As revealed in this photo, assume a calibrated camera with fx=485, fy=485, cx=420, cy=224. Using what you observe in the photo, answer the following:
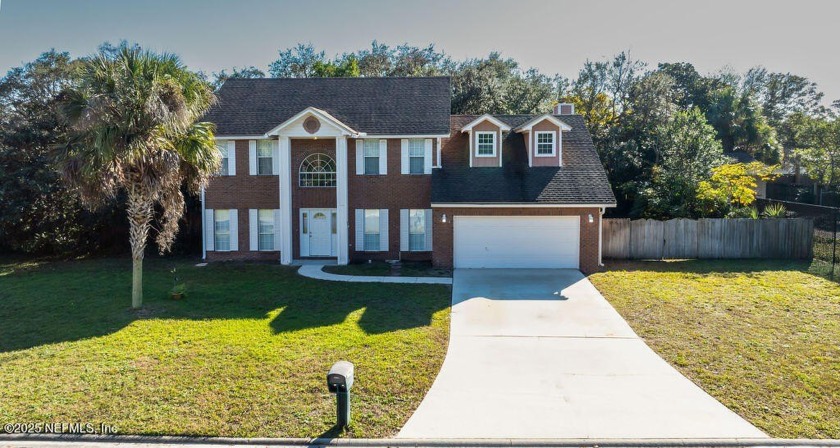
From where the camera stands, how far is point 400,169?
65.1 ft

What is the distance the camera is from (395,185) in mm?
19797

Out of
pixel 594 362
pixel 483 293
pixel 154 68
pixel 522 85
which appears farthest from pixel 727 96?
pixel 154 68

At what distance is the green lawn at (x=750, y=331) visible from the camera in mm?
7262

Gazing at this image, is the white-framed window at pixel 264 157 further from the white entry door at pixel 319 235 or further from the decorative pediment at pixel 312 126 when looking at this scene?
the white entry door at pixel 319 235

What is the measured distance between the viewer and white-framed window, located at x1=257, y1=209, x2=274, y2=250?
2025 cm

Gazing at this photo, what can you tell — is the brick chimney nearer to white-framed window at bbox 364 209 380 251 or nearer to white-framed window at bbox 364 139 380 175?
white-framed window at bbox 364 139 380 175

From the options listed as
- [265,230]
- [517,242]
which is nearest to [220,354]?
[265,230]

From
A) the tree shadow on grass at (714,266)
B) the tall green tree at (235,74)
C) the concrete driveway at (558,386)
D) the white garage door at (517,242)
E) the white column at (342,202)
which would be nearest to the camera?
the concrete driveway at (558,386)

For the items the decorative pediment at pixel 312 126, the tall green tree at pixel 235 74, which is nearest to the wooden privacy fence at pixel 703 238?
the decorative pediment at pixel 312 126

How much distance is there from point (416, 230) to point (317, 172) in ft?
15.7

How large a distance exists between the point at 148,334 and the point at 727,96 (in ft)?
143

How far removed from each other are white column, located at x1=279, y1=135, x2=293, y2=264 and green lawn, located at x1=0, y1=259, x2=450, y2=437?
3.76 metres

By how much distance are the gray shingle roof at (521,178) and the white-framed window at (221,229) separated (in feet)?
29.4

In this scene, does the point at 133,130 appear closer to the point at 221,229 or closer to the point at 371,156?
the point at 221,229
